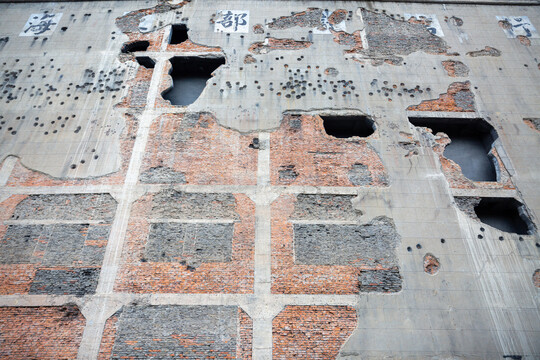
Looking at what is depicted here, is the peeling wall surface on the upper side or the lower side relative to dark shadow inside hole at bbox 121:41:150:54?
lower

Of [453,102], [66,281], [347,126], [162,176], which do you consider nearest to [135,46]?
[162,176]

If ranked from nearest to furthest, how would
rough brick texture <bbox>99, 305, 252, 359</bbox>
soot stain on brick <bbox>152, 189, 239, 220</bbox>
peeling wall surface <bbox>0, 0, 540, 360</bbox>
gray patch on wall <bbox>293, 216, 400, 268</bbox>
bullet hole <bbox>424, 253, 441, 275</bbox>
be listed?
rough brick texture <bbox>99, 305, 252, 359</bbox> → peeling wall surface <bbox>0, 0, 540, 360</bbox> → bullet hole <bbox>424, 253, 441, 275</bbox> → gray patch on wall <bbox>293, 216, 400, 268</bbox> → soot stain on brick <bbox>152, 189, 239, 220</bbox>

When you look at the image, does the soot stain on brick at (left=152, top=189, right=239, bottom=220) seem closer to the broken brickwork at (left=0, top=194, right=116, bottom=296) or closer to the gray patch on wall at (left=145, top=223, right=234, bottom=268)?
the gray patch on wall at (left=145, top=223, right=234, bottom=268)

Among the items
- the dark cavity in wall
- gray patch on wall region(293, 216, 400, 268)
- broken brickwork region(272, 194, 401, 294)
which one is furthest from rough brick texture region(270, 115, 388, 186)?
the dark cavity in wall

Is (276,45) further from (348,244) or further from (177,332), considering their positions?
(177,332)

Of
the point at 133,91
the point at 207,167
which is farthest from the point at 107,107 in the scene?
the point at 207,167
